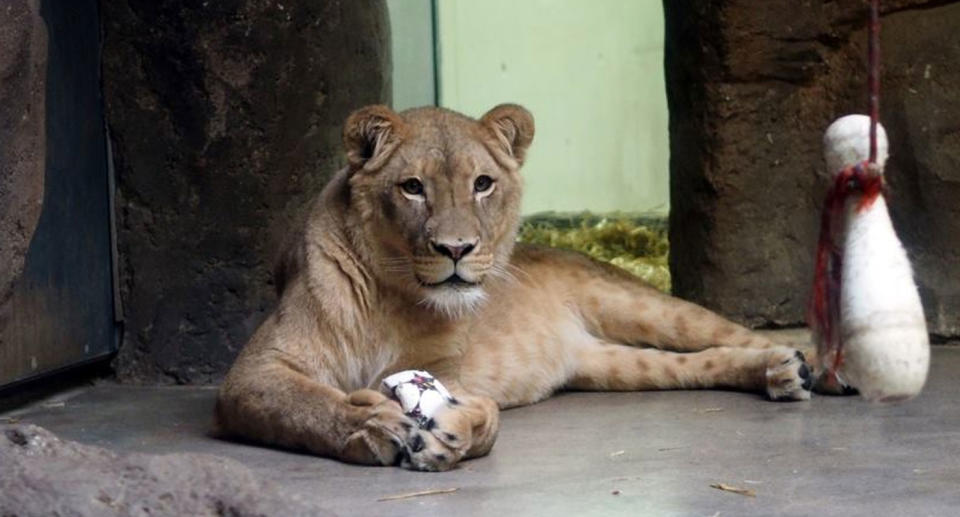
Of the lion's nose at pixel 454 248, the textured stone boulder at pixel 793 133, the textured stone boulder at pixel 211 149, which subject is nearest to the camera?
the lion's nose at pixel 454 248

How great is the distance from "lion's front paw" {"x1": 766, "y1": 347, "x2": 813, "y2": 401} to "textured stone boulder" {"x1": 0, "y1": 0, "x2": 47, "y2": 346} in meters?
2.61

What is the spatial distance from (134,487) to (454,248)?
1.99 m

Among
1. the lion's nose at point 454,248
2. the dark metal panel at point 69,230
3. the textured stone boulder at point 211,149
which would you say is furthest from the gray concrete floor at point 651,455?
the lion's nose at point 454,248

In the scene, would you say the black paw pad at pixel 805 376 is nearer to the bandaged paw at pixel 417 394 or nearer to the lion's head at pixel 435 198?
the lion's head at pixel 435 198

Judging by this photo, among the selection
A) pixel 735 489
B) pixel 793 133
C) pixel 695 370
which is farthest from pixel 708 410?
pixel 793 133

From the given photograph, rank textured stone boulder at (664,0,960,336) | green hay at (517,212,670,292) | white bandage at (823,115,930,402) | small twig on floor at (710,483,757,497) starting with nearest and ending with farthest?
white bandage at (823,115,930,402) → small twig on floor at (710,483,757,497) → textured stone boulder at (664,0,960,336) → green hay at (517,212,670,292)

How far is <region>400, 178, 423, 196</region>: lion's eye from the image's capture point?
4992 mm

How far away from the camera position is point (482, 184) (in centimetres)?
511

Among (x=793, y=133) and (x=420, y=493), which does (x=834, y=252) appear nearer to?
(x=420, y=493)

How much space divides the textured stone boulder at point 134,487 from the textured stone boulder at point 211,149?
10.5 ft

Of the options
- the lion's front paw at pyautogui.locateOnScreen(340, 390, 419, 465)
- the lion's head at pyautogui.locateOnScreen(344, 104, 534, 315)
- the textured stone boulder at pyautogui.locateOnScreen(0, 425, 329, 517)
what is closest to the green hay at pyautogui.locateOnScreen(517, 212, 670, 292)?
the lion's head at pyautogui.locateOnScreen(344, 104, 534, 315)

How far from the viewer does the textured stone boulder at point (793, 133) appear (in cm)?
628

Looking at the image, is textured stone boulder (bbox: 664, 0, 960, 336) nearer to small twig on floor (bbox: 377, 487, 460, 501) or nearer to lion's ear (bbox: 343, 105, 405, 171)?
lion's ear (bbox: 343, 105, 405, 171)

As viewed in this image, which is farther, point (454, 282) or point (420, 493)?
point (454, 282)
